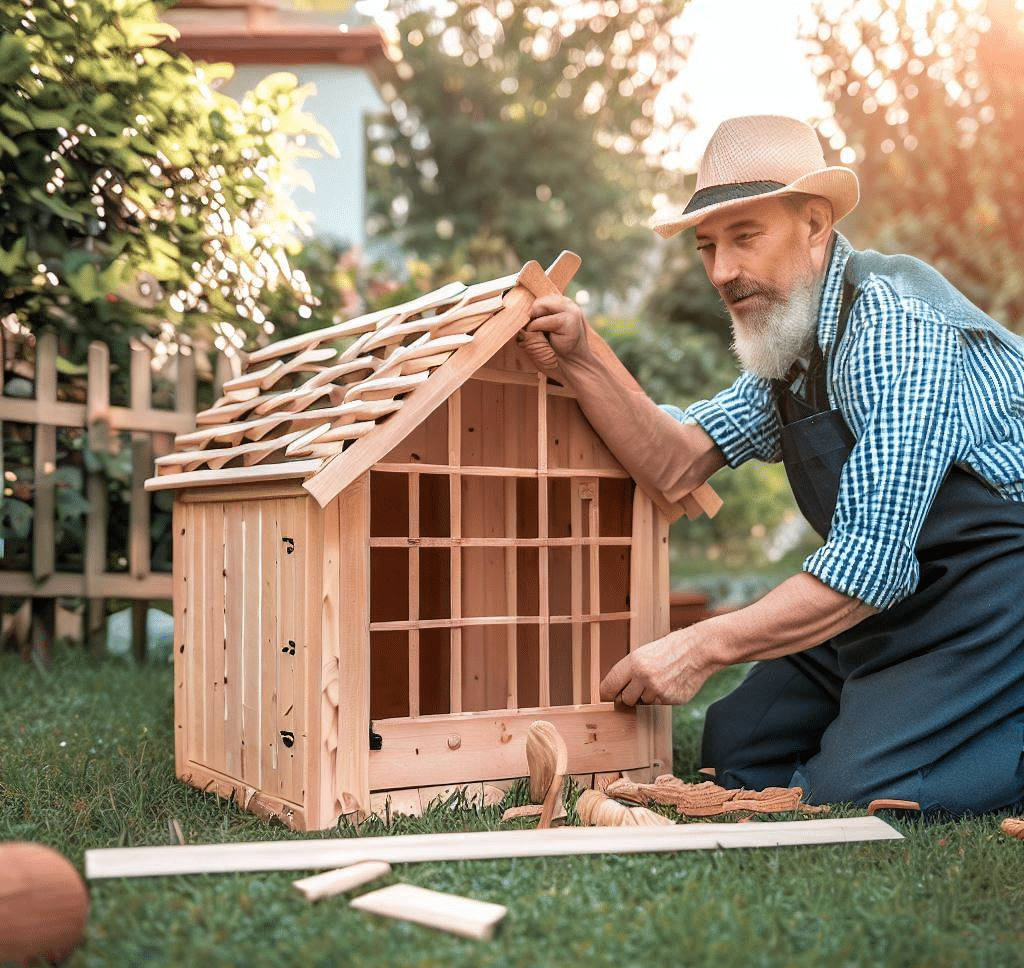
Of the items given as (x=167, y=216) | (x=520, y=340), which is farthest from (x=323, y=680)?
(x=167, y=216)

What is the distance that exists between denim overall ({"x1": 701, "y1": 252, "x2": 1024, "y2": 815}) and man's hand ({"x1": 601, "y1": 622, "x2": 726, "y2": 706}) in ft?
1.42

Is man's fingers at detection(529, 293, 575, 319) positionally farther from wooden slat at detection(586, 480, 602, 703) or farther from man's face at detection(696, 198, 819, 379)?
wooden slat at detection(586, 480, 602, 703)

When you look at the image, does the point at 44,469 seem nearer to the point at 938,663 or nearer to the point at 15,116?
the point at 15,116

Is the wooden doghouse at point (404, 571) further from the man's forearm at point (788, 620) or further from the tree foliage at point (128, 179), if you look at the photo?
the tree foliage at point (128, 179)

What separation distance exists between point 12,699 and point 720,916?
322 centimetres

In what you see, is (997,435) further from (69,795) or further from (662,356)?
(662,356)

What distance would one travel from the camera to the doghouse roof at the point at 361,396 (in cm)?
275

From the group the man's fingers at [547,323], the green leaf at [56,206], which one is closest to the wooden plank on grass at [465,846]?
the man's fingers at [547,323]

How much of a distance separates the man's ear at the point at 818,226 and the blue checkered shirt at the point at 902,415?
0.13 feet

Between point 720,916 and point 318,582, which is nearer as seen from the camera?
point 720,916

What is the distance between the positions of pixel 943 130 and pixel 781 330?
9106 millimetres

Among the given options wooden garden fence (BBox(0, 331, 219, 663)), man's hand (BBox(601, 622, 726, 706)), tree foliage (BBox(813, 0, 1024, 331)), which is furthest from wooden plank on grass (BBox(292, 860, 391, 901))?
tree foliage (BBox(813, 0, 1024, 331))

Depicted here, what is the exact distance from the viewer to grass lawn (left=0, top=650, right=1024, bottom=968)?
6.21 ft

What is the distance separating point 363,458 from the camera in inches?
107
